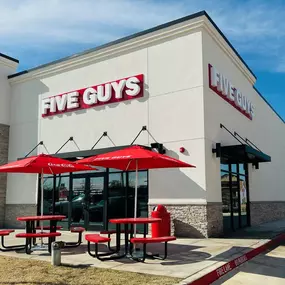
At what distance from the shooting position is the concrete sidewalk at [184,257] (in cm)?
668

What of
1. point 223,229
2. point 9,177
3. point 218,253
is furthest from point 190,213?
point 9,177

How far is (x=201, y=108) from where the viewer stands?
40.3ft

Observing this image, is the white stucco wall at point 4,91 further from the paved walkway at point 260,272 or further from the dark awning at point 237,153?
the paved walkway at point 260,272

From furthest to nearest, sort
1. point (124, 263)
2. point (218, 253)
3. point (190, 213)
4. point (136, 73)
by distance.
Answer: point (136, 73)
point (190, 213)
point (218, 253)
point (124, 263)

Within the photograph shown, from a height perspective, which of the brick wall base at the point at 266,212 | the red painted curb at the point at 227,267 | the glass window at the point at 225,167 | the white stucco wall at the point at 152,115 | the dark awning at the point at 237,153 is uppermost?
the white stucco wall at the point at 152,115

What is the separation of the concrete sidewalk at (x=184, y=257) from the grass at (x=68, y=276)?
383 mm

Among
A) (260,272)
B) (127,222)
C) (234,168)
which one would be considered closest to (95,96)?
(234,168)

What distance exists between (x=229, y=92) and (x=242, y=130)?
2415 mm

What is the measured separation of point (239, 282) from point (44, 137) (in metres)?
12.1

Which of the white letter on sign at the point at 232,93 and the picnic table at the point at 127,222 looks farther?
the white letter on sign at the point at 232,93

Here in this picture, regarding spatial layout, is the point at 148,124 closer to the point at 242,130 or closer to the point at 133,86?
the point at 133,86

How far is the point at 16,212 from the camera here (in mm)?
16578

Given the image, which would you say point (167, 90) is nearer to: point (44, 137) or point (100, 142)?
point (100, 142)

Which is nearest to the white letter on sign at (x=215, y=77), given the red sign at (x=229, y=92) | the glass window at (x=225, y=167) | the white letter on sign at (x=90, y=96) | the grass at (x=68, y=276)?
the red sign at (x=229, y=92)
